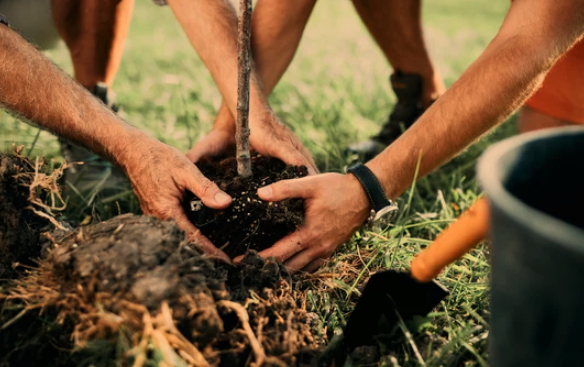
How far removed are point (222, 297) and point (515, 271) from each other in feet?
2.40

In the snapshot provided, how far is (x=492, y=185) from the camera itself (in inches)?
36.2

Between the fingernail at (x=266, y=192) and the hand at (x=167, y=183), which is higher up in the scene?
the hand at (x=167, y=183)

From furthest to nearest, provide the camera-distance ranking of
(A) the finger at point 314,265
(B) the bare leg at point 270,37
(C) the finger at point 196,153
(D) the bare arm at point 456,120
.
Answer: (B) the bare leg at point 270,37
(C) the finger at point 196,153
(A) the finger at point 314,265
(D) the bare arm at point 456,120

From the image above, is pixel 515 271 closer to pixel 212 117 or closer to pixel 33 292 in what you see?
pixel 33 292

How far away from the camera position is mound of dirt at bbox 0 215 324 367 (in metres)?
1.20

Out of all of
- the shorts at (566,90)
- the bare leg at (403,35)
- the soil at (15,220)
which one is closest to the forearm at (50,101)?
the soil at (15,220)

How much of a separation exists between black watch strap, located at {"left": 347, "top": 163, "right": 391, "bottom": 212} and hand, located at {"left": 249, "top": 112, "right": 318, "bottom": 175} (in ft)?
0.75

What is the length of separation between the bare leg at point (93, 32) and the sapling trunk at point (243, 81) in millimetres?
1542

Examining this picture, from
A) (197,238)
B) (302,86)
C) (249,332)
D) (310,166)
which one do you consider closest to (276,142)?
(310,166)

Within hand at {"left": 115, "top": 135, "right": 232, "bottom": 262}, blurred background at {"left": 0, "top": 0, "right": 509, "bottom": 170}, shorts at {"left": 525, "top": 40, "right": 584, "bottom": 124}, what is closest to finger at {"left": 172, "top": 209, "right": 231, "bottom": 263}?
hand at {"left": 115, "top": 135, "right": 232, "bottom": 262}

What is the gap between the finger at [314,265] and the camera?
1.81 metres

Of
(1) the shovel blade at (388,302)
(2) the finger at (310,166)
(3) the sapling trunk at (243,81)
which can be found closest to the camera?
(1) the shovel blade at (388,302)

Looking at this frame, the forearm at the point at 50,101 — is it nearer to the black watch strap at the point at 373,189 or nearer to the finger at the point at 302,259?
the finger at the point at 302,259

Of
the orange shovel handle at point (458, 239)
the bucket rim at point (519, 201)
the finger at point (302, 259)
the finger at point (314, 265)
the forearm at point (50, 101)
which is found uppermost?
the forearm at point (50, 101)
